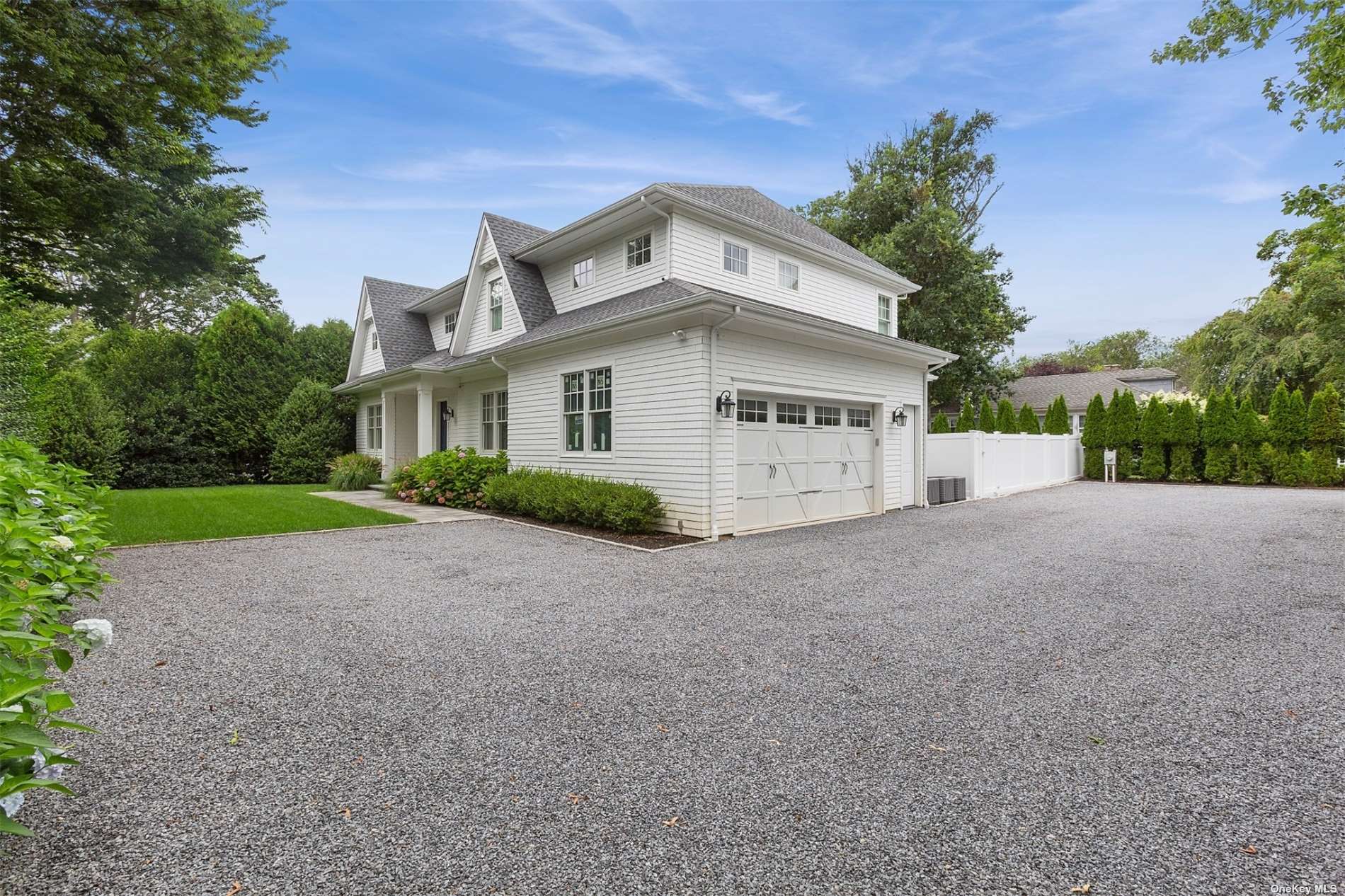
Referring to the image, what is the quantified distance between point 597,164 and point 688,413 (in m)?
8.45

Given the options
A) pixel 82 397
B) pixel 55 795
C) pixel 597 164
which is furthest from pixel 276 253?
pixel 55 795

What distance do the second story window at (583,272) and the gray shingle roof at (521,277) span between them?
35.3 inches

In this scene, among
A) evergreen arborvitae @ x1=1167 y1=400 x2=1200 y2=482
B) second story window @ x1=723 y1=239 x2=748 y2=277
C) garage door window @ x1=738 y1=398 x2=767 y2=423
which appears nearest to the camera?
garage door window @ x1=738 y1=398 x2=767 y2=423

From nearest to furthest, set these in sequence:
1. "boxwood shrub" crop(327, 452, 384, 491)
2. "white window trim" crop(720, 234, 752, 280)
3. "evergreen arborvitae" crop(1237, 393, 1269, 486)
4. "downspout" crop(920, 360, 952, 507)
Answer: "white window trim" crop(720, 234, 752, 280) < "downspout" crop(920, 360, 952, 507) < "boxwood shrub" crop(327, 452, 384, 491) < "evergreen arborvitae" crop(1237, 393, 1269, 486)

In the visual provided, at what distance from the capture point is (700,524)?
8.68 m

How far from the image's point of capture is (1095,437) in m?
20.9

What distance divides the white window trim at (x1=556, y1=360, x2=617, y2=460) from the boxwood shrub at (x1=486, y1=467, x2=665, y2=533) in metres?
0.37

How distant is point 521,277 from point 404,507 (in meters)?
5.43

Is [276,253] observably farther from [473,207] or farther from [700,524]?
[700,524]

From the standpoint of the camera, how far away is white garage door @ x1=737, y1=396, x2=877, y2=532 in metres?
9.53

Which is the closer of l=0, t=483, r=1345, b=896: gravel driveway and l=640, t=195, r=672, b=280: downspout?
l=0, t=483, r=1345, b=896: gravel driveway

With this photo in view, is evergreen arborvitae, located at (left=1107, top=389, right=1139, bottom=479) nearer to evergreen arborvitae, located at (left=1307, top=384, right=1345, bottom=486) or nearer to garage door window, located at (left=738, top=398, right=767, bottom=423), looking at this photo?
evergreen arborvitae, located at (left=1307, top=384, right=1345, bottom=486)

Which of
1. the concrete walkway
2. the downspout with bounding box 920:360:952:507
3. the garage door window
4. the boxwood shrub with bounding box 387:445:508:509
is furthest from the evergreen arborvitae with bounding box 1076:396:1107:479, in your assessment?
the concrete walkway

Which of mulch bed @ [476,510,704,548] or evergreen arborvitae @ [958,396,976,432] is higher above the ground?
evergreen arborvitae @ [958,396,976,432]
